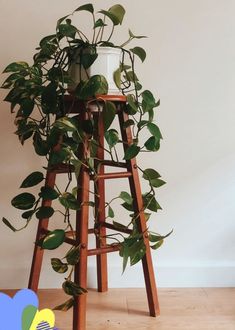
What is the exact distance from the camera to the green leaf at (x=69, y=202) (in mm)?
1218

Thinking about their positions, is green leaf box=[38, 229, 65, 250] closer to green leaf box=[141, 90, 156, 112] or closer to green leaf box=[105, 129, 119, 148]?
green leaf box=[105, 129, 119, 148]

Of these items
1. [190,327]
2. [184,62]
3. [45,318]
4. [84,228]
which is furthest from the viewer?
[184,62]

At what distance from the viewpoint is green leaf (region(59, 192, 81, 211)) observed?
1.22 meters

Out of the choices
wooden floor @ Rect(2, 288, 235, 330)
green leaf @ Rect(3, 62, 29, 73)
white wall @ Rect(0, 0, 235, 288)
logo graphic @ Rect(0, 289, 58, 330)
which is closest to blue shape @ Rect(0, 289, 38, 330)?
logo graphic @ Rect(0, 289, 58, 330)

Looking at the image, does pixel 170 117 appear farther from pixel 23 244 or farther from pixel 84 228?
pixel 23 244

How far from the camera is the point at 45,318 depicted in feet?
2.53

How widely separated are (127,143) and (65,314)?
669 millimetres

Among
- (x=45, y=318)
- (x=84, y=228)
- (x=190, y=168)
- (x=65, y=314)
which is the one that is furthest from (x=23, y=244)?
(x=45, y=318)

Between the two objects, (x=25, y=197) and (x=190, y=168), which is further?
(x=190, y=168)

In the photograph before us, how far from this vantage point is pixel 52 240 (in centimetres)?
122

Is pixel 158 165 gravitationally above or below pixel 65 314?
above

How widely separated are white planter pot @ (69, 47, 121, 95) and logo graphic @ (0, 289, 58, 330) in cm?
74

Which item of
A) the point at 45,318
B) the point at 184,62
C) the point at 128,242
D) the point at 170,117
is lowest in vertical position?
the point at 45,318

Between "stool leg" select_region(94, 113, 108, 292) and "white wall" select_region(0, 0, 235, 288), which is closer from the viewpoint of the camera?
"stool leg" select_region(94, 113, 108, 292)
